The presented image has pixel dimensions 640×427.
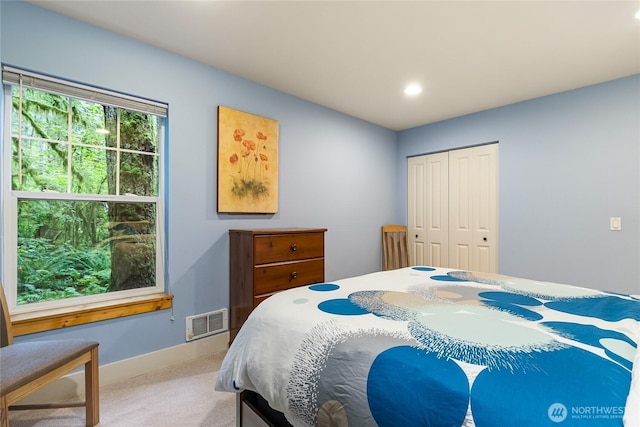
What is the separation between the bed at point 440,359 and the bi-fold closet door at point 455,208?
2.13 m

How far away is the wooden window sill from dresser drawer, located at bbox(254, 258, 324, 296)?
2.29 ft

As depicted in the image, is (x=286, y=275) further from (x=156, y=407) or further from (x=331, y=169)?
(x=331, y=169)

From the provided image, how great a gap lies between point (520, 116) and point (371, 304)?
3.12 m

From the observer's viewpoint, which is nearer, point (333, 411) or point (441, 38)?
point (333, 411)

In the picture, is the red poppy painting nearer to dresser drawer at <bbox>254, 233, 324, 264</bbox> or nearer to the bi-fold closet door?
dresser drawer at <bbox>254, 233, 324, 264</bbox>

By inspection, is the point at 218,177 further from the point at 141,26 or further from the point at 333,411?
the point at 333,411

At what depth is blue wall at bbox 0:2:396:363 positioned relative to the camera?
6.12 feet

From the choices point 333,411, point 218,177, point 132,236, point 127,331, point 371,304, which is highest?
point 218,177

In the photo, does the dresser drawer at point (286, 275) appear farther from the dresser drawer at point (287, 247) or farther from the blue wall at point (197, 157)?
the blue wall at point (197, 157)

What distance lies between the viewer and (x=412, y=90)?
2957 mm

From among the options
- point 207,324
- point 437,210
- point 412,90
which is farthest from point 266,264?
point 437,210

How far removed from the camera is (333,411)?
89 centimetres

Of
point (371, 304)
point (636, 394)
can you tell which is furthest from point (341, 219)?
point (636, 394)

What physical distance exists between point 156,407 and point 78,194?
1463 mm
